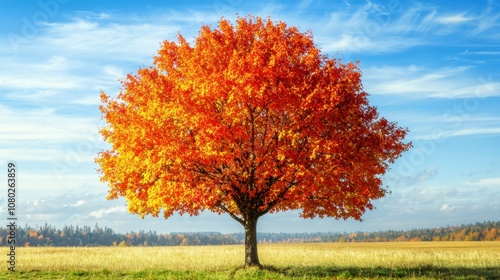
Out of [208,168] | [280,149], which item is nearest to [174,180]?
[208,168]

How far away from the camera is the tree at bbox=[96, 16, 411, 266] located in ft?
105

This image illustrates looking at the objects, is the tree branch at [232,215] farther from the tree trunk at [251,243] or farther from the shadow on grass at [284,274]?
the shadow on grass at [284,274]

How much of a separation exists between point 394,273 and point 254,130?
13.0m

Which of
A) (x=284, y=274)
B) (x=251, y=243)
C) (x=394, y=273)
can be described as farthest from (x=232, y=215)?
(x=394, y=273)

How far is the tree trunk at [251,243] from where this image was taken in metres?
36.6

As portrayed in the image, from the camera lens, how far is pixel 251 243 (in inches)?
1454

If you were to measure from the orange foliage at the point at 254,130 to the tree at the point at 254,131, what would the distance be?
7 centimetres

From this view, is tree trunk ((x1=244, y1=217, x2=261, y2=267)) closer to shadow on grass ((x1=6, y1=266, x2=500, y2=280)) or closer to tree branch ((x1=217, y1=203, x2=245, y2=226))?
tree branch ((x1=217, y1=203, x2=245, y2=226))

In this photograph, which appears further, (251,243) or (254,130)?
(251,243)

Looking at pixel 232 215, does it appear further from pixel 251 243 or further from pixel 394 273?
pixel 394 273

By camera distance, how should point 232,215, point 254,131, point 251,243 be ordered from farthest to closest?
point 232,215, point 251,243, point 254,131

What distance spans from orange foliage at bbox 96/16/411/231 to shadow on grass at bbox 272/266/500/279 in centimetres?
432

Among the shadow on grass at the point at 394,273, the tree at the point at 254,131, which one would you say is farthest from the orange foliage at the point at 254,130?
the shadow on grass at the point at 394,273

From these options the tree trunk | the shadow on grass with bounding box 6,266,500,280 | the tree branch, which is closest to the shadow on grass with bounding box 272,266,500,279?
the shadow on grass with bounding box 6,266,500,280
